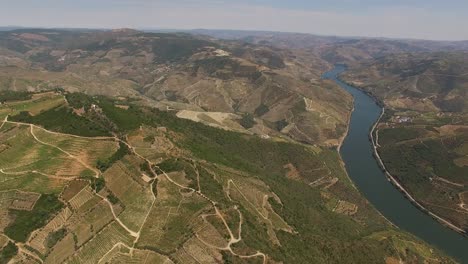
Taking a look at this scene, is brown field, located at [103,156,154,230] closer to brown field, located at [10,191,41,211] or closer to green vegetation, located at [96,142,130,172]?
green vegetation, located at [96,142,130,172]

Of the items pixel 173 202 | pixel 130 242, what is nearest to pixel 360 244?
pixel 173 202

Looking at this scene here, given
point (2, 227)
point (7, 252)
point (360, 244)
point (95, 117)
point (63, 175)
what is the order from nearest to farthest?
point (7, 252)
point (2, 227)
point (63, 175)
point (360, 244)
point (95, 117)

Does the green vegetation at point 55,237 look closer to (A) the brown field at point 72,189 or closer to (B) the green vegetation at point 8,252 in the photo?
(B) the green vegetation at point 8,252

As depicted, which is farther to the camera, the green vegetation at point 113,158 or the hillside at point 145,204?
the green vegetation at point 113,158

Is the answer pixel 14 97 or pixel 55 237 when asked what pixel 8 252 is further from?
pixel 14 97

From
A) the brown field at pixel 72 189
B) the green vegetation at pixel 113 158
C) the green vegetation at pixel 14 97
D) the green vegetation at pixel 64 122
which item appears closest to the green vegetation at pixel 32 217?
the brown field at pixel 72 189

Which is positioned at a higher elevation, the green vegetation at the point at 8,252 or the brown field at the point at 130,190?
the brown field at the point at 130,190

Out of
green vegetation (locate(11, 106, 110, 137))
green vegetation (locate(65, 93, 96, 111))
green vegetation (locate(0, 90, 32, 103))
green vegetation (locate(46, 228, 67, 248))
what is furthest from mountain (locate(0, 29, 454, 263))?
green vegetation (locate(0, 90, 32, 103))

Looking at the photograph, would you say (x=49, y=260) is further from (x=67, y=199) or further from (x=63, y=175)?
(x=63, y=175)
